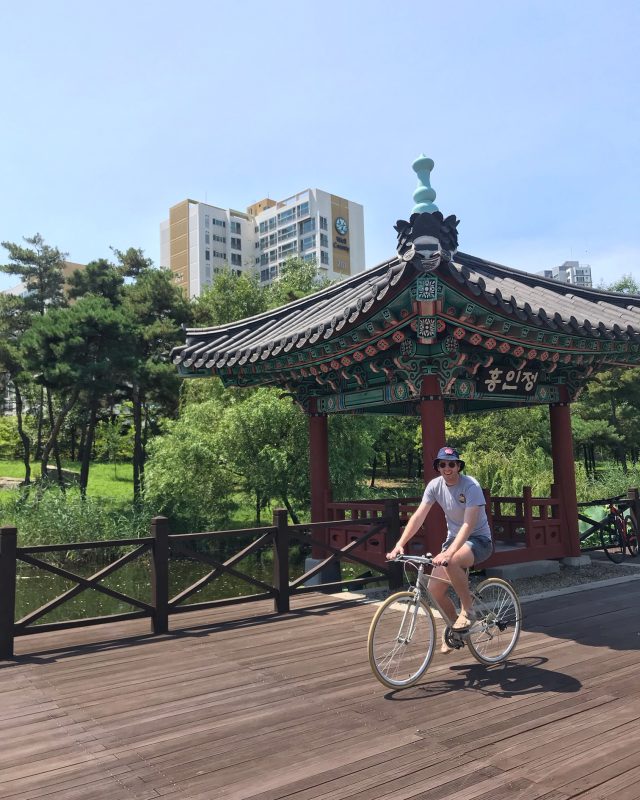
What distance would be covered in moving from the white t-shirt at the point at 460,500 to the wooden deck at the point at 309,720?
1196mm

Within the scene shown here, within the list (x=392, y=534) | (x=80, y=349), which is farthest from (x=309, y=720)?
(x=80, y=349)

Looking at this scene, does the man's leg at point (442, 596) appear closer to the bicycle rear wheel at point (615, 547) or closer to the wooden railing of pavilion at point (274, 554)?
the wooden railing of pavilion at point (274, 554)

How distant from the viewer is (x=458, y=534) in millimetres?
5137

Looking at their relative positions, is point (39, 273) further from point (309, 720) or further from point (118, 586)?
point (309, 720)

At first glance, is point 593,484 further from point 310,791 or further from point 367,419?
point 310,791

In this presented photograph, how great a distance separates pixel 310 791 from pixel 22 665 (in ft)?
12.2

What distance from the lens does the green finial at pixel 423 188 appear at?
9.34m

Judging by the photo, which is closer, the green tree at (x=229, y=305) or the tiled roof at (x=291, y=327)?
the tiled roof at (x=291, y=327)

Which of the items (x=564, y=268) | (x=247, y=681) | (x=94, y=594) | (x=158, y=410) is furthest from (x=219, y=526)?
(x=564, y=268)

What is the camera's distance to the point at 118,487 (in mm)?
38812

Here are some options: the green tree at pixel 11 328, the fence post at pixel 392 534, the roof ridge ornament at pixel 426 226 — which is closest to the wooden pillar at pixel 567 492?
the fence post at pixel 392 534

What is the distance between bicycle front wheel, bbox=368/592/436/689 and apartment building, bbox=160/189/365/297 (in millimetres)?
65706

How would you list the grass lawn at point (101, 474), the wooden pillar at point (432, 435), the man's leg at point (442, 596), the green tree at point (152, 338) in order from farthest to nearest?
the grass lawn at point (101, 474) < the green tree at point (152, 338) < the wooden pillar at point (432, 435) < the man's leg at point (442, 596)

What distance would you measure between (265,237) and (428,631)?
75.0 meters
